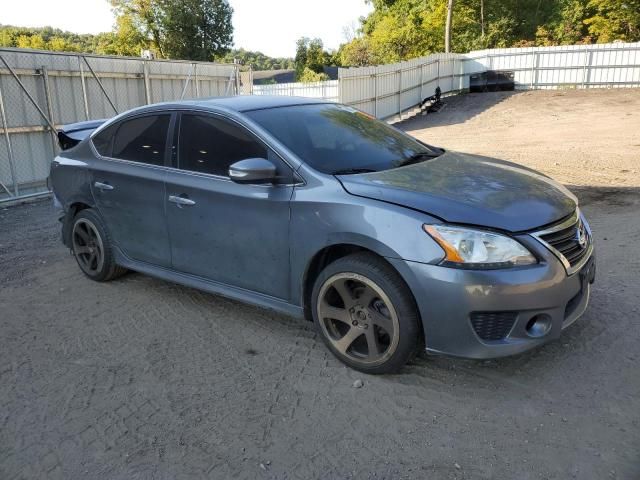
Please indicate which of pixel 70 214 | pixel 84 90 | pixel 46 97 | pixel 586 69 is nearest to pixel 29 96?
pixel 46 97

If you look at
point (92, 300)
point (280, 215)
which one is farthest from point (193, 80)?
point (280, 215)

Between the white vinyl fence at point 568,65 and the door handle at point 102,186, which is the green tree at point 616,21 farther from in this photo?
the door handle at point 102,186

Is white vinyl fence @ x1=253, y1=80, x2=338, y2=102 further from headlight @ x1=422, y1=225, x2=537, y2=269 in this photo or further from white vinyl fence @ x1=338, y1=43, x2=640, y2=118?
headlight @ x1=422, y1=225, x2=537, y2=269

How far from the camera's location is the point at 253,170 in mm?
3570

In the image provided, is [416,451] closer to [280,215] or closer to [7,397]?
[280,215]

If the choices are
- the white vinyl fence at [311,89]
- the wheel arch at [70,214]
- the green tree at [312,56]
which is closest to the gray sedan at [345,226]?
the wheel arch at [70,214]

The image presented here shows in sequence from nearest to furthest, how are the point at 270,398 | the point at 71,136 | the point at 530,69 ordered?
the point at 270,398, the point at 71,136, the point at 530,69

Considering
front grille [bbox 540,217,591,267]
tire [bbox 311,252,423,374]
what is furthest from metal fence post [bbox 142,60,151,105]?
front grille [bbox 540,217,591,267]

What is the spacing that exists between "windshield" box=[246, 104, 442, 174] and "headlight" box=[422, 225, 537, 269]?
955 mm

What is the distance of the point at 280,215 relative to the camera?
146 inches

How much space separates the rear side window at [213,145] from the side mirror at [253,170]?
23cm

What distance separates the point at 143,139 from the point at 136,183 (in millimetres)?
394

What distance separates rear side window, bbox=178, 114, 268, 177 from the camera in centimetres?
395

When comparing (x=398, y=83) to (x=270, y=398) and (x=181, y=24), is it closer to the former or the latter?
(x=270, y=398)
